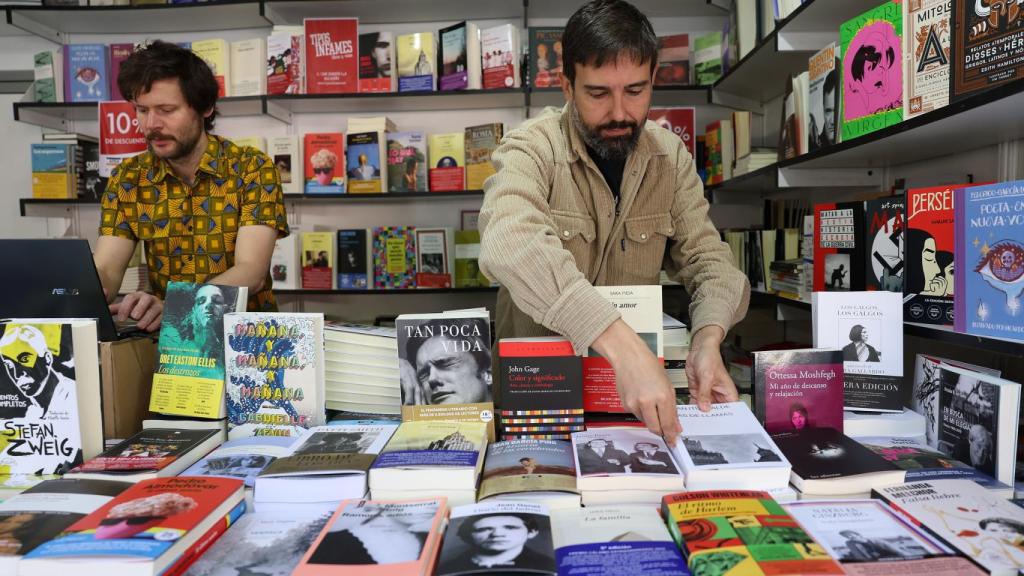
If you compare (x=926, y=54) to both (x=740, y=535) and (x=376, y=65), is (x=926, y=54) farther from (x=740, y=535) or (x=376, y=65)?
(x=376, y=65)

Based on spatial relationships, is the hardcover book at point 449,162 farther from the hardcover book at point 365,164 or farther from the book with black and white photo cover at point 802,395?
the book with black and white photo cover at point 802,395

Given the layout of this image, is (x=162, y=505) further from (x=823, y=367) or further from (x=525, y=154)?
(x=823, y=367)

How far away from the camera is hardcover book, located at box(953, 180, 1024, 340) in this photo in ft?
3.48

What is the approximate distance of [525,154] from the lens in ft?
4.84

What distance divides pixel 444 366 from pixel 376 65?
2436 mm

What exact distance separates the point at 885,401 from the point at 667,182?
0.74 m

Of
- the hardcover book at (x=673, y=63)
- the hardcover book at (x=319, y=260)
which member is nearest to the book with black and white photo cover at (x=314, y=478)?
the hardcover book at (x=319, y=260)

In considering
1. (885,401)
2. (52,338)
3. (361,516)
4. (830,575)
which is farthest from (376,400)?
(885,401)

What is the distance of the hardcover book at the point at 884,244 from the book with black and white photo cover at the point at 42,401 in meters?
1.71

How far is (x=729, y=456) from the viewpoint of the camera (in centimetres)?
99

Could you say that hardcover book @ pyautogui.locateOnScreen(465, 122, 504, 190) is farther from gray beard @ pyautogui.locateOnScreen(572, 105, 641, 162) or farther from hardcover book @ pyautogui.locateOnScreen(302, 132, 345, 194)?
gray beard @ pyautogui.locateOnScreen(572, 105, 641, 162)

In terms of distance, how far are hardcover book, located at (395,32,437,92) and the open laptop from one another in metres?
2.12

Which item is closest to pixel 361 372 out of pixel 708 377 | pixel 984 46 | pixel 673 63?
pixel 708 377

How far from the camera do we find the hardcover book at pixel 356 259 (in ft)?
10.7
